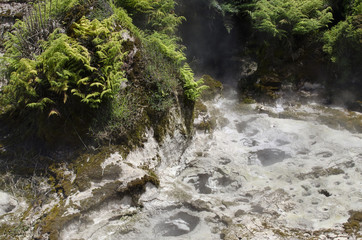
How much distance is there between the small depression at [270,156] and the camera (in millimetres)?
7750

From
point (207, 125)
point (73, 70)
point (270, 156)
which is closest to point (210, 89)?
point (207, 125)

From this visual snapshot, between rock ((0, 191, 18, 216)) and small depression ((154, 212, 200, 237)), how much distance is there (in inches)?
102

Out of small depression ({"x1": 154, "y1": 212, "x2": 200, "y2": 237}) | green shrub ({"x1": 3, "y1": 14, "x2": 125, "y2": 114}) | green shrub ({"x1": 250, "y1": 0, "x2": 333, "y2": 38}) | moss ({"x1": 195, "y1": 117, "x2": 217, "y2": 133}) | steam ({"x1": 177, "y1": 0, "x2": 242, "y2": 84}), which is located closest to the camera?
small depression ({"x1": 154, "y1": 212, "x2": 200, "y2": 237})

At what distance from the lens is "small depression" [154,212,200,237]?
199 inches

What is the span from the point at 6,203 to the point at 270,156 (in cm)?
649

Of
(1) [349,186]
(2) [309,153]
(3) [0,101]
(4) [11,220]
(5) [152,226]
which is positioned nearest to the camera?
(4) [11,220]

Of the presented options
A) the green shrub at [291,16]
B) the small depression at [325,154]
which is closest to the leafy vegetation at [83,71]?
the small depression at [325,154]

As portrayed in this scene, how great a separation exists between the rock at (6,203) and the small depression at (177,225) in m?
2.60

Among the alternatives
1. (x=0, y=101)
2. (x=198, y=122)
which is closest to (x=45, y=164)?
(x=0, y=101)

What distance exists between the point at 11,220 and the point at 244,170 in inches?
206

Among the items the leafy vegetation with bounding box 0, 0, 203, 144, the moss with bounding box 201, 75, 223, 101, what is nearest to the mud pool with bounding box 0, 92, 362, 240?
the leafy vegetation with bounding box 0, 0, 203, 144

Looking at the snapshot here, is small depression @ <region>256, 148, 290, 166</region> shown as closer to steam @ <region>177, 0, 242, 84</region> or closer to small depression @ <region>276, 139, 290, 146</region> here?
small depression @ <region>276, 139, 290, 146</region>

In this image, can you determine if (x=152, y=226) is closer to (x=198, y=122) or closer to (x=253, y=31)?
(x=198, y=122)

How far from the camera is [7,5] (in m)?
9.09
